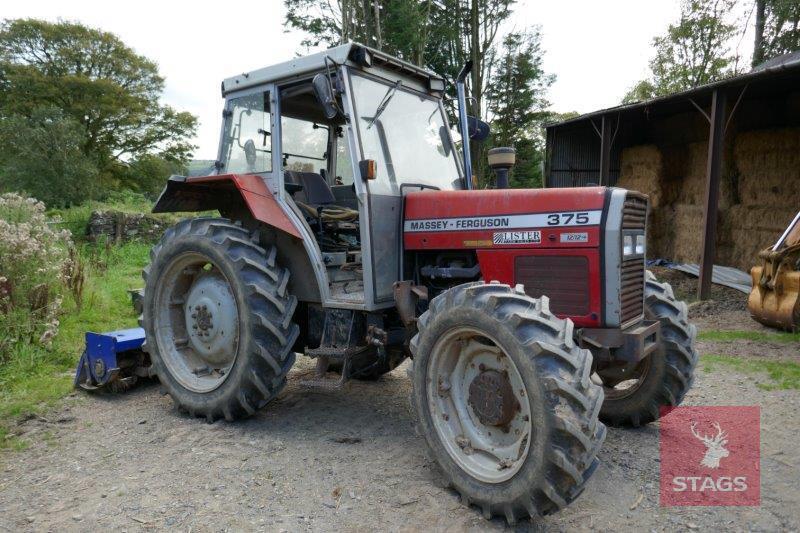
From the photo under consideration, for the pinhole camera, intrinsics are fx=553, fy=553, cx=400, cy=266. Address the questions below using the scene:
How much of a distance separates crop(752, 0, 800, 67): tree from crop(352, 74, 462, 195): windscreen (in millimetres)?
21611

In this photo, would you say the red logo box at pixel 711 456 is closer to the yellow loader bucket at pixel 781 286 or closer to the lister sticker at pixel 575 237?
the lister sticker at pixel 575 237

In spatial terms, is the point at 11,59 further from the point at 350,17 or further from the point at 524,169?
the point at 524,169

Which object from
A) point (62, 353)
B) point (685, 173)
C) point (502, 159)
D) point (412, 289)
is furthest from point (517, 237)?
point (685, 173)

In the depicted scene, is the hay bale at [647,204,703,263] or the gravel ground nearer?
the gravel ground

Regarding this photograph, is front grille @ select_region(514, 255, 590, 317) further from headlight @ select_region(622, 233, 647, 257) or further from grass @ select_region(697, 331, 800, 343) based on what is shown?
grass @ select_region(697, 331, 800, 343)

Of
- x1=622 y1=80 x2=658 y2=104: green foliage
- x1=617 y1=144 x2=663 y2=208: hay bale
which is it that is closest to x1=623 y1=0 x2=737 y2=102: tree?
x1=622 y1=80 x2=658 y2=104: green foliage

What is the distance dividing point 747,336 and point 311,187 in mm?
5407

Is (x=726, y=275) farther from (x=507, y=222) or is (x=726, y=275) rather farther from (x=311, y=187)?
(x=311, y=187)

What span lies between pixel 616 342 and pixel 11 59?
2696 cm

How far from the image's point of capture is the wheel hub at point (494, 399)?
9.00 ft

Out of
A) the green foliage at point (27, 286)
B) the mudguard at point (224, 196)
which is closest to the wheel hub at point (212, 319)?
the mudguard at point (224, 196)

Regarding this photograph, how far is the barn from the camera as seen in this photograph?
873 cm

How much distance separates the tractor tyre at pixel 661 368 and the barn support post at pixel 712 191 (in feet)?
19.0

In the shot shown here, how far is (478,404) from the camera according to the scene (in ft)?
9.28
